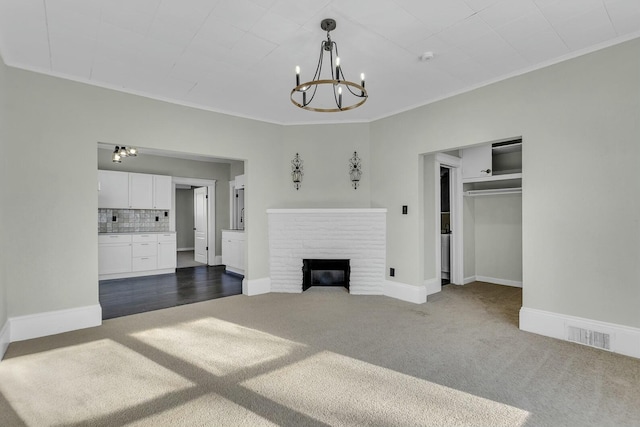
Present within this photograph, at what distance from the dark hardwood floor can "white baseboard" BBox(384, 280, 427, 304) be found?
2317mm

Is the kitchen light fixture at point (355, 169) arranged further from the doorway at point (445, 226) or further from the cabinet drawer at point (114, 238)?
the cabinet drawer at point (114, 238)

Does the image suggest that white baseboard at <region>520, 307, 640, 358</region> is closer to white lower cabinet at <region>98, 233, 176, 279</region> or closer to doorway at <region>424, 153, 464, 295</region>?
doorway at <region>424, 153, 464, 295</region>

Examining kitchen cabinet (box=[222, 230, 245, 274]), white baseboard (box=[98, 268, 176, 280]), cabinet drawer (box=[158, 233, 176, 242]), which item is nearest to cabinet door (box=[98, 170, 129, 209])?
cabinet drawer (box=[158, 233, 176, 242])

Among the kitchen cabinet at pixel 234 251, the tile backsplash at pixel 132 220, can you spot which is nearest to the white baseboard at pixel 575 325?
the kitchen cabinet at pixel 234 251

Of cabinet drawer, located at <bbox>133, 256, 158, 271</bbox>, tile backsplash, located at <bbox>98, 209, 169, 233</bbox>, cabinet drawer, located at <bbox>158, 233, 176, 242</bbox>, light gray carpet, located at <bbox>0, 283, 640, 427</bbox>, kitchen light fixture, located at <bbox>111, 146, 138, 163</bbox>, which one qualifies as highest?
kitchen light fixture, located at <bbox>111, 146, 138, 163</bbox>

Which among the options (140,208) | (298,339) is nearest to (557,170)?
(298,339)

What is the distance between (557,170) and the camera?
3209 millimetres

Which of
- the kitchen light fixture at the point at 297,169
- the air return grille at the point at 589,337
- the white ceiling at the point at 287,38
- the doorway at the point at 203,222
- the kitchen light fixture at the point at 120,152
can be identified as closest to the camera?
the white ceiling at the point at 287,38

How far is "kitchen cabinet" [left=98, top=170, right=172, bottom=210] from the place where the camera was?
6.33 m

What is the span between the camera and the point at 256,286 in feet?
16.3

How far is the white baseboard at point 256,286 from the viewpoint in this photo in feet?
16.1

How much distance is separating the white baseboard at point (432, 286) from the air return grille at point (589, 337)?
1844 mm

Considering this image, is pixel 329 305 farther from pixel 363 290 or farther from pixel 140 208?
pixel 140 208

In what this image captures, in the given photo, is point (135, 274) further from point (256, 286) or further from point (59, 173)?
point (59, 173)
